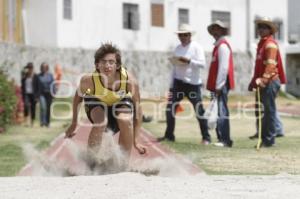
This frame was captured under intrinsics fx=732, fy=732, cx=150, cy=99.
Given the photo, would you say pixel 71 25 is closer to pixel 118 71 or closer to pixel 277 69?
pixel 277 69

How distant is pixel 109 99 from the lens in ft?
28.5

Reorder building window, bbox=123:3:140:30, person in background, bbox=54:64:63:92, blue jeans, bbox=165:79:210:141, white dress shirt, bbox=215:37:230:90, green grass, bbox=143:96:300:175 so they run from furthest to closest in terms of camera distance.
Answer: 1. building window, bbox=123:3:140:30
2. person in background, bbox=54:64:63:92
3. blue jeans, bbox=165:79:210:141
4. white dress shirt, bbox=215:37:230:90
5. green grass, bbox=143:96:300:175

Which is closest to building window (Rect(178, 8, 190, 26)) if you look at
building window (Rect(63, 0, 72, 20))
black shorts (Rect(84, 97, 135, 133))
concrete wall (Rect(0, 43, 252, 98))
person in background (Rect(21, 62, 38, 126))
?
concrete wall (Rect(0, 43, 252, 98))

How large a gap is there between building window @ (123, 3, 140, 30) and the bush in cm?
1817

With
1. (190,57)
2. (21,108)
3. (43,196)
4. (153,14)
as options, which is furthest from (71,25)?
(43,196)

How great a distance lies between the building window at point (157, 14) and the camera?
3728cm

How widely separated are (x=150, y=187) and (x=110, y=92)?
6.85 ft

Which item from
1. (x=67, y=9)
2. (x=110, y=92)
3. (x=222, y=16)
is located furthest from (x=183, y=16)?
Answer: (x=110, y=92)

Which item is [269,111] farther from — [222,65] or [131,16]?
[131,16]

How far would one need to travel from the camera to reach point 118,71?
867cm

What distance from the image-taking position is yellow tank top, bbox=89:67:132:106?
28.4 ft

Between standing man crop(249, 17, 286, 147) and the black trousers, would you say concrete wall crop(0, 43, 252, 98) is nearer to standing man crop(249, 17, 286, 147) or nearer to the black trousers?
the black trousers

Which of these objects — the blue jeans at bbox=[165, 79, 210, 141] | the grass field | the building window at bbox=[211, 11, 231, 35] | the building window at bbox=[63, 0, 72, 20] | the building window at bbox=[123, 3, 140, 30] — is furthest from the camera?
the building window at bbox=[211, 11, 231, 35]

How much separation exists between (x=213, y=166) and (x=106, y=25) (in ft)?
85.3
